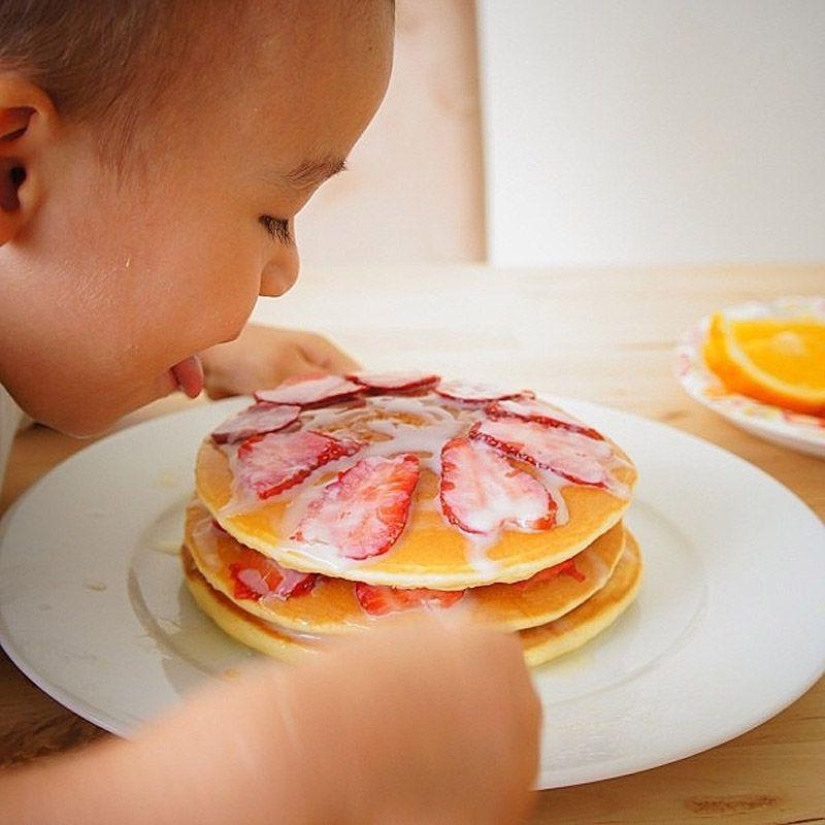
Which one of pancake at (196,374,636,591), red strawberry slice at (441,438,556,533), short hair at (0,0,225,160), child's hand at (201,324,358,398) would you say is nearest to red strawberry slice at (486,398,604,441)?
pancake at (196,374,636,591)

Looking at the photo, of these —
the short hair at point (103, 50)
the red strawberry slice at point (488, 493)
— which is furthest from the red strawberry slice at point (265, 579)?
the short hair at point (103, 50)

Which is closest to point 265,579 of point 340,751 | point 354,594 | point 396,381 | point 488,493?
point 354,594

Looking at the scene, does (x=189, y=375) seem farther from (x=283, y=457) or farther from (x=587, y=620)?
(x=587, y=620)

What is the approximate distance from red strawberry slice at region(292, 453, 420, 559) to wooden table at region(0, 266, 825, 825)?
8.8 inches

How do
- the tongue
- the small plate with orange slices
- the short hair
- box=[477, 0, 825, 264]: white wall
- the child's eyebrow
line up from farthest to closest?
box=[477, 0, 825, 264]: white wall → the small plate with orange slices → the tongue → the child's eyebrow → the short hair

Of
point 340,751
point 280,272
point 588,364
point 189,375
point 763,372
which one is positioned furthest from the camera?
point 588,364

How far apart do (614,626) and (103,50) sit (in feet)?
1.90

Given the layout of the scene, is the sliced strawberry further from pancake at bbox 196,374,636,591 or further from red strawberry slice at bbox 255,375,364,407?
red strawberry slice at bbox 255,375,364,407

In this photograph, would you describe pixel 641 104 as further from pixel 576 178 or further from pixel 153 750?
pixel 153 750

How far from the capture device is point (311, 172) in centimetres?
90

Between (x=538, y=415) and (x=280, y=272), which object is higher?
(x=280, y=272)

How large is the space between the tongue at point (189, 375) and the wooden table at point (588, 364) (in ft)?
0.77

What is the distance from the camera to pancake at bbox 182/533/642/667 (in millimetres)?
937

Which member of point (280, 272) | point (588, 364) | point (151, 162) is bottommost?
point (588, 364)
